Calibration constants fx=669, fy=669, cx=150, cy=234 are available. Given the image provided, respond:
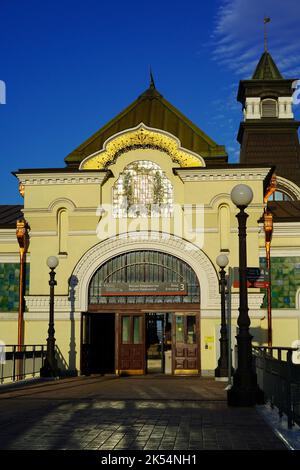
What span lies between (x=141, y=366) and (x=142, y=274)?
11.8 feet

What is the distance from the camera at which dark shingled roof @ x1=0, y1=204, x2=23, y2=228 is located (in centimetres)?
2788

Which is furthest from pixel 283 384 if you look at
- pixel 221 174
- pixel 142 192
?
pixel 142 192

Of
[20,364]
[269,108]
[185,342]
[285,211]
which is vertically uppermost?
[269,108]

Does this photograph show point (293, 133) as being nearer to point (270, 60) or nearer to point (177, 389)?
point (270, 60)

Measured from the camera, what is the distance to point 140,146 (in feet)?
89.1

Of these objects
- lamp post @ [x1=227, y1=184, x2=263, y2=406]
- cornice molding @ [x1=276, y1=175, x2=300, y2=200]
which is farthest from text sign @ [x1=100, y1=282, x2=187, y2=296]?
cornice molding @ [x1=276, y1=175, x2=300, y2=200]

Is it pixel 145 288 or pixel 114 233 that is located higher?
pixel 114 233

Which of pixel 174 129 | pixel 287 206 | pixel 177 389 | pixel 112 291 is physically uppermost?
pixel 174 129

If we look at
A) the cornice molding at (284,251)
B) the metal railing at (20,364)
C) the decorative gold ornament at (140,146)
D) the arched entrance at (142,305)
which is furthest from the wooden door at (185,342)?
the decorative gold ornament at (140,146)

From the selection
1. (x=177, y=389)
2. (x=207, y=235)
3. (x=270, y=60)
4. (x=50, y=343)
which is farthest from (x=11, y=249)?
(x=270, y=60)

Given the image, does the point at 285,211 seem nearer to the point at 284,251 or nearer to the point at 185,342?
the point at 284,251

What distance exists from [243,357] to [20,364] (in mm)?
10346

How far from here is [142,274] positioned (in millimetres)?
26594

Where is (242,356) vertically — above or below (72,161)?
below
